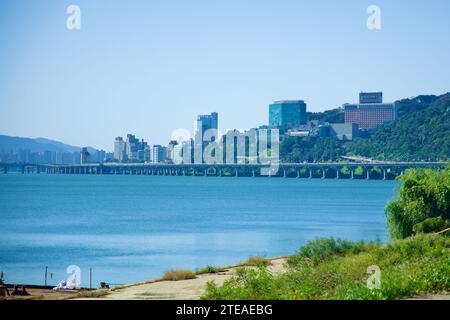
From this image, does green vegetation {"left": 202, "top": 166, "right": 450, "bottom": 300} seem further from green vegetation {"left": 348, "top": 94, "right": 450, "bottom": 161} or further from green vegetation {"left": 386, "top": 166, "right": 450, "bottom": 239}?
green vegetation {"left": 348, "top": 94, "right": 450, "bottom": 161}

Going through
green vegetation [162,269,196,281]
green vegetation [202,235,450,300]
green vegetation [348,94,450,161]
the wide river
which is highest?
green vegetation [348,94,450,161]

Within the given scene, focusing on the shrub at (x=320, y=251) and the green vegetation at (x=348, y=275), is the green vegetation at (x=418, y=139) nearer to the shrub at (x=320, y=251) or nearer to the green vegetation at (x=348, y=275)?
the shrub at (x=320, y=251)

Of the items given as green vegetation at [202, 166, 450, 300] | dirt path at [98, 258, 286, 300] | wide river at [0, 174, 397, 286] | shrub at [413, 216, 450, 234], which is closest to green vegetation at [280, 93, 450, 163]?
wide river at [0, 174, 397, 286]

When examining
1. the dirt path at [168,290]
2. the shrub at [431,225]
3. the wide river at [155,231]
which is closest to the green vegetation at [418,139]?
the wide river at [155,231]

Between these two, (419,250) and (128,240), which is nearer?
(419,250)

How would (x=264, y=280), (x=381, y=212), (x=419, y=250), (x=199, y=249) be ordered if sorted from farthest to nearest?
(x=381, y=212)
(x=199, y=249)
(x=419, y=250)
(x=264, y=280)

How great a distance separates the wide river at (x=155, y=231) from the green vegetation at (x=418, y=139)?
5330 cm

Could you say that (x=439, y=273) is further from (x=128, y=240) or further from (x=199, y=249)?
(x=128, y=240)

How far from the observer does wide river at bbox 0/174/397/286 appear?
148 ft

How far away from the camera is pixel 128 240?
5803 centimetres

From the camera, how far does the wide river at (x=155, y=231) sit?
148ft

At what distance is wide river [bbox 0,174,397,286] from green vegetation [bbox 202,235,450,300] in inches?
767
